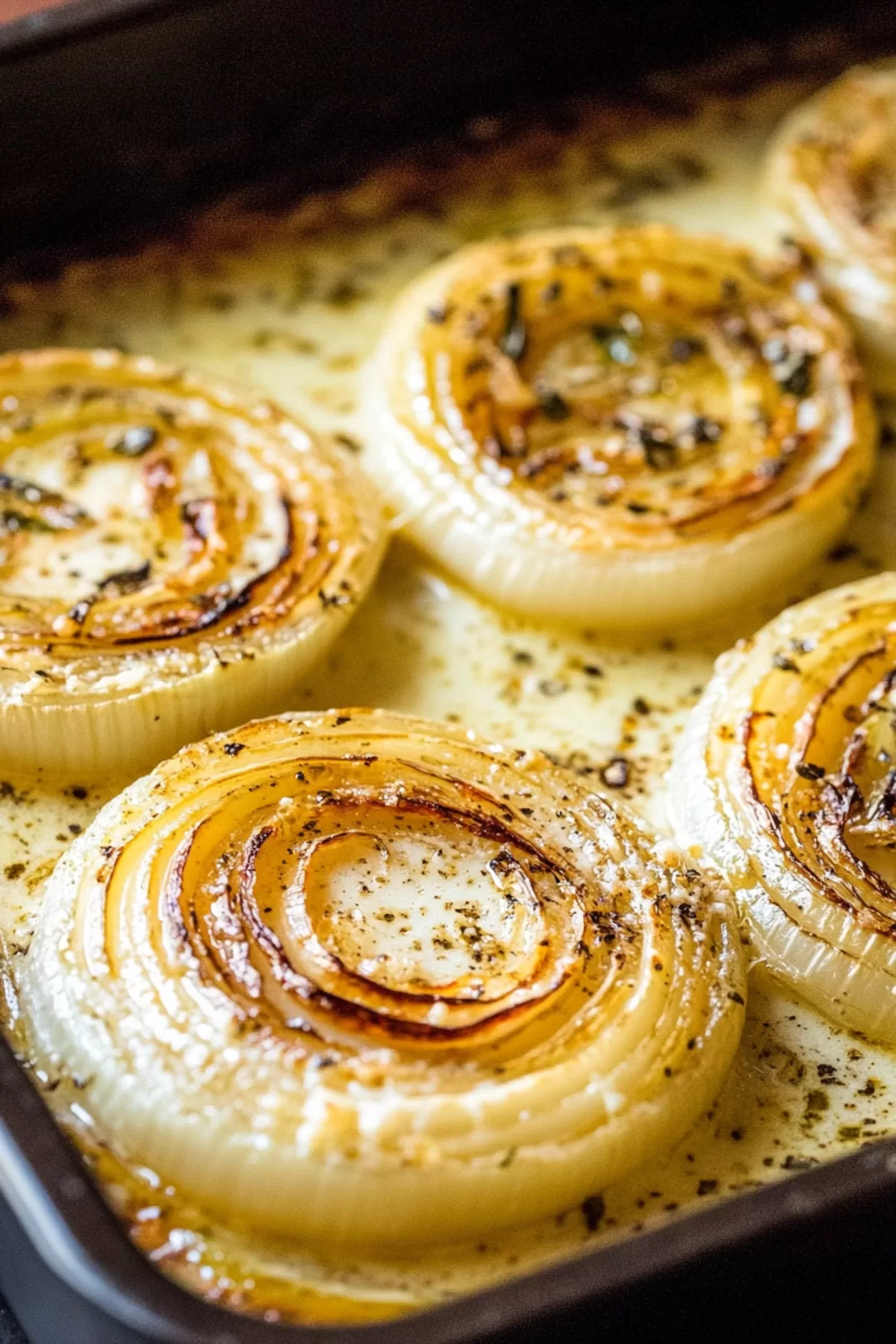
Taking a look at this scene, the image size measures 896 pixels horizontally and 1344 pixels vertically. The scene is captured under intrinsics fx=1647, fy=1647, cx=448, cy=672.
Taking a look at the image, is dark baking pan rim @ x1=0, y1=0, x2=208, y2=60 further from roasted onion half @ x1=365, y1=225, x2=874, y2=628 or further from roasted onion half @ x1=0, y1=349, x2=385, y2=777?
roasted onion half @ x1=365, y1=225, x2=874, y2=628

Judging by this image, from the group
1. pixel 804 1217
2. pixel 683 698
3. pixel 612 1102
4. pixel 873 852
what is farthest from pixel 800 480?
pixel 804 1217

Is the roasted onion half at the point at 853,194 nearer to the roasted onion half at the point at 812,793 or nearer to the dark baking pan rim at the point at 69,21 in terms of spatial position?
the roasted onion half at the point at 812,793

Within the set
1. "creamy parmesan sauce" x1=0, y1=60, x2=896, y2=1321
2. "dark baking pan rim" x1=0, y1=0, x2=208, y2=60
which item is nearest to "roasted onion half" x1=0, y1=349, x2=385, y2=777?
"creamy parmesan sauce" x1=0, y1=60, x2=896, y2=1321

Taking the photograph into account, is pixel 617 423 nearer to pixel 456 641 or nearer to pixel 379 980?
pixel 456 641

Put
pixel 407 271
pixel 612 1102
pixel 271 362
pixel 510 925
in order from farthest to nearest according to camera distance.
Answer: pixel 407 271 → pixel 271 362 → pixel 510 925 → pixel 612 1102

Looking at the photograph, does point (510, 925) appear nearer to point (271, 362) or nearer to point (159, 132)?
point (271, 362)

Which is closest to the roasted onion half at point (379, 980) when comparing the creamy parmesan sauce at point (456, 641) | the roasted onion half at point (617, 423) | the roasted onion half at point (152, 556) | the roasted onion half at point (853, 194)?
the creamy parmesan sauce at point (456, 641)
